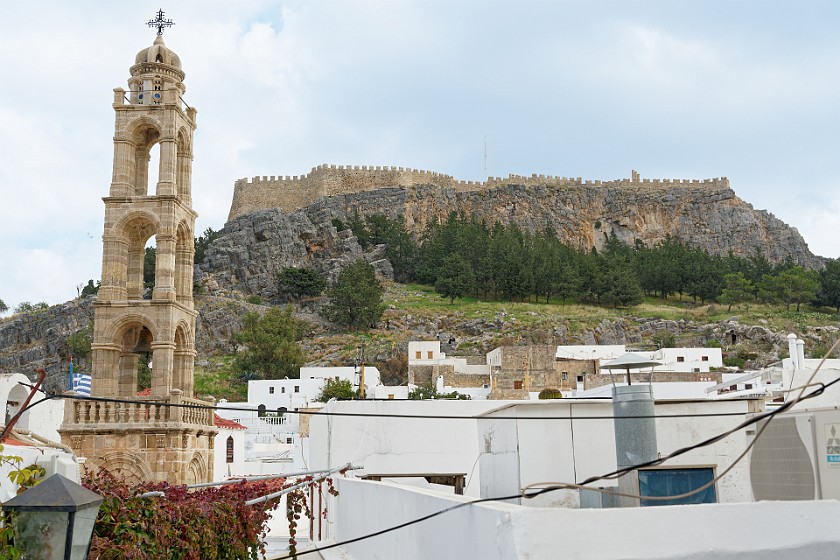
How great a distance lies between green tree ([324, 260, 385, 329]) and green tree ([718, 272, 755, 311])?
110 feet

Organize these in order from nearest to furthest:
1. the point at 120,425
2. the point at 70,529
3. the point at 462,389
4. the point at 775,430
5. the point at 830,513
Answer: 1. the point at 70,529
2. the point at 830,513
3. the point at 775,430
4. the point at 120,425
5. the point at 462,389

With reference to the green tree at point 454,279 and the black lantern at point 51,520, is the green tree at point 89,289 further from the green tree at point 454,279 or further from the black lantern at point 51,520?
the black lantern at point 51,520

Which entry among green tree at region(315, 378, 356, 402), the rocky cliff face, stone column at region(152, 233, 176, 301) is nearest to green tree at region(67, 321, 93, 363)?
green tree at region(315, 378, 356, 402)

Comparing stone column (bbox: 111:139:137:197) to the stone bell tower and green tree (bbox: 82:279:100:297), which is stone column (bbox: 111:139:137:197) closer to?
the stone bell tower

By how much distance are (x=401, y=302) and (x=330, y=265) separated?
977 cm

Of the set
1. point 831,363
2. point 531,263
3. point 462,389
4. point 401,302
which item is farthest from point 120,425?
point 531,263

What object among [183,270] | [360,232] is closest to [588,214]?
[360,232]

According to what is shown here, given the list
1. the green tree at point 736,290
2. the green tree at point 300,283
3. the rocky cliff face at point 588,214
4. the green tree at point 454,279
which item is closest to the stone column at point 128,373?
the green tree at point 300,283

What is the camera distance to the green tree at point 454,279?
83438 millimetres

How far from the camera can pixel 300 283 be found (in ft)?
274

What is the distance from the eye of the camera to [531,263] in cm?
8519

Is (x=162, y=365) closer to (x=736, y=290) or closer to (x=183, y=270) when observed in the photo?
(x=183, y=270)

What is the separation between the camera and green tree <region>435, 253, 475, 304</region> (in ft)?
274

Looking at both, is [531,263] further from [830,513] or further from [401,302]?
[830,513]
